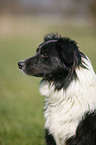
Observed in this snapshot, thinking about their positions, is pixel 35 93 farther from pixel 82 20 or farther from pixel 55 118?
pixel 82 20

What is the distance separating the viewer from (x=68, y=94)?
2627 mm

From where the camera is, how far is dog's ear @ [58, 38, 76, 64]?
100 inches

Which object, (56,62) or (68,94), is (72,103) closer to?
(68,94)

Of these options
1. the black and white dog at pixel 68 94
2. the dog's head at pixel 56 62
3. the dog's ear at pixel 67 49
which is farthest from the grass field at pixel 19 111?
the dog's ear at pixel 67 49

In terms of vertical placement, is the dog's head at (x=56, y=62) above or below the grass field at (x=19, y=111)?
above

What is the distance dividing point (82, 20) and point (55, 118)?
39.8m

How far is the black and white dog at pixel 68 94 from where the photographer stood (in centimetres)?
258

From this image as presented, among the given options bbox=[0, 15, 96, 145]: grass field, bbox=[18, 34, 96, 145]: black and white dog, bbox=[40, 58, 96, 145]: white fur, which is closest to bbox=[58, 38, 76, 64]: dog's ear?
bbox=[18, 34, 96, 145]: black and white dog

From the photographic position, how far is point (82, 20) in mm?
40250

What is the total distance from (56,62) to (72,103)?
61 cm

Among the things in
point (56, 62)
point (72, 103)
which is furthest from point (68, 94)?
point (56, 62)

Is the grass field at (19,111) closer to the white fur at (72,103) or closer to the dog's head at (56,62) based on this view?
the white fur at (72,103)

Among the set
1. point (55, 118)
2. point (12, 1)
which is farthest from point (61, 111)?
point (12, 1)

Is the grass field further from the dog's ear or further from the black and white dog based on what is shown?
the dog's ear
